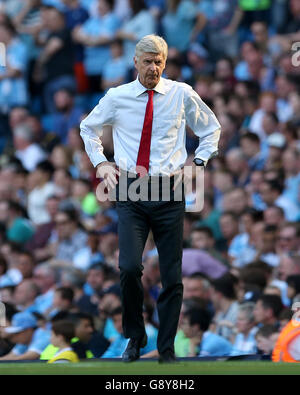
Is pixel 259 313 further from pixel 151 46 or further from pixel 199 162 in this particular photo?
pixel 151 46

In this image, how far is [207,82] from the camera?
14.2 m

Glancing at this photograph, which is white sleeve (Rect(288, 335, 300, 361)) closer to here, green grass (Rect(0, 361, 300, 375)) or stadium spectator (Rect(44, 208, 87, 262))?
green grass (Rect(0, 361, 300, 375))

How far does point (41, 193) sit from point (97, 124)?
6823 millimetres

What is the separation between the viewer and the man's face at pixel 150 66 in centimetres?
680

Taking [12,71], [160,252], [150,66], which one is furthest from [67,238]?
[150,66]

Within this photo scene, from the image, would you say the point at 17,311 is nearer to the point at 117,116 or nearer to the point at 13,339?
the point at 13,339

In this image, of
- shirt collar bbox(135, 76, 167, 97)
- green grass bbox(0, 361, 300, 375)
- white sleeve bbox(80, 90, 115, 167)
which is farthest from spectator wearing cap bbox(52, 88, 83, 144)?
green grass bbox(0, 361, 300, 375)

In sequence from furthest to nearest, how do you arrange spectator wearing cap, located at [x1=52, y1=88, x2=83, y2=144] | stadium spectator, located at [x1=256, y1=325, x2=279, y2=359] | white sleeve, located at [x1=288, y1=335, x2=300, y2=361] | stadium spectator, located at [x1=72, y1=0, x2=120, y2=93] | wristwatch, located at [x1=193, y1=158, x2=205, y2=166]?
stadium spectator, located at [x1=72, y1=0, x2=120, y2=93] < spectator wearing cap, located at [x1=52, y1=88, x2=83, y2=144] < stadium spectator, located at [x1=256, y1=325, x2=279, y2=359] < white sleeve, located at [x1=288, y1=335, x2=300, y2=361] < wristwatch, located at [x1=193, y1=158, x2=205, y2=166]

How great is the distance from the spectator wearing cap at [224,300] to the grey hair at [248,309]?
8cm

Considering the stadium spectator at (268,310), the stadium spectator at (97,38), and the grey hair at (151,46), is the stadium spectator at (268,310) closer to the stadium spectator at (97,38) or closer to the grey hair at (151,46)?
the grey hair at (151,46)

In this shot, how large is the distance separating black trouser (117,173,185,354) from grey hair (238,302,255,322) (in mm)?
2405

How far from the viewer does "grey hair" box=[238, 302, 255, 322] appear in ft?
30.7

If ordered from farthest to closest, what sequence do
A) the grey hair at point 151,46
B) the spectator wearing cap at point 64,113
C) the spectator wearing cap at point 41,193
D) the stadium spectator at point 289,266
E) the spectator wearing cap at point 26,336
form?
1. the spectator wearing cap at point 64,113
2. the spectator wearing cap at point 41,193
3. the stadium spectator at point 289,266
4. the spectator wearing cap at point 26,336
5. the grey hair at point 151,46

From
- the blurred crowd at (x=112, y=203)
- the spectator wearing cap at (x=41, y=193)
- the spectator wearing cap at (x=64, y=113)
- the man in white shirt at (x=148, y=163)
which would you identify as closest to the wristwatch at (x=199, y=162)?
the man in white shirt at (x=148, y=163)
